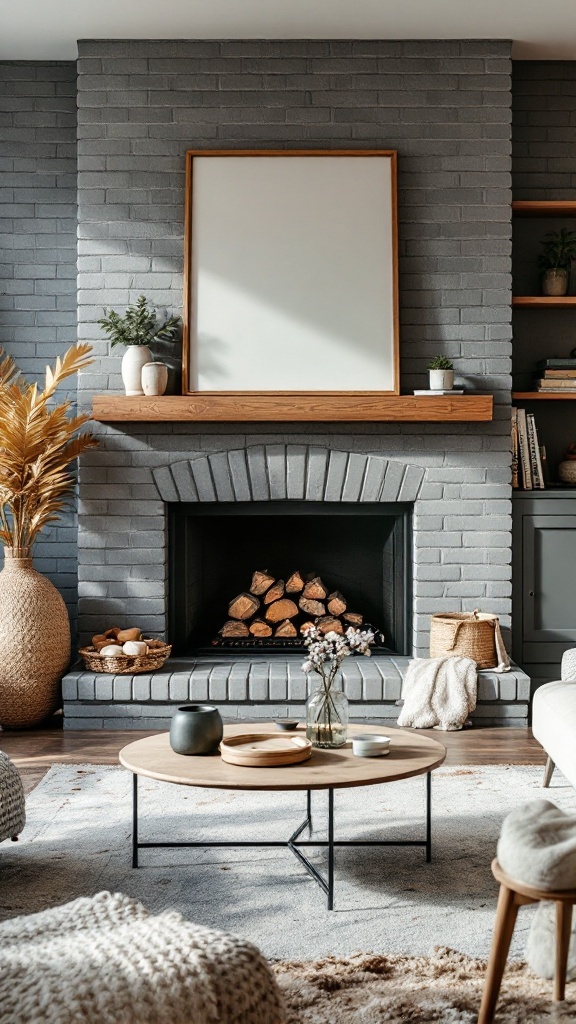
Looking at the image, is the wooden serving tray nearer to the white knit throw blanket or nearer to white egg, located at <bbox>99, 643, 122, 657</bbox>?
the white knit throw blanket

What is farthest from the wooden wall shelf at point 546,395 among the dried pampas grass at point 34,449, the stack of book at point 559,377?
the dried pampas grass at point 34,449

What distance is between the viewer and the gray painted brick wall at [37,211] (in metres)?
4.39

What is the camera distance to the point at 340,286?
416cm

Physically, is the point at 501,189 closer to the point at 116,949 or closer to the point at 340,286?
the point at 340,286

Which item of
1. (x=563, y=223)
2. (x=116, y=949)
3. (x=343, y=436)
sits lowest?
(x=116, y=949)

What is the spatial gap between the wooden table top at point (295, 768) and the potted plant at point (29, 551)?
156 cm

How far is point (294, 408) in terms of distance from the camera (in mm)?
4059

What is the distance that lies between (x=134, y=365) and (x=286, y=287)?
2.41 feet

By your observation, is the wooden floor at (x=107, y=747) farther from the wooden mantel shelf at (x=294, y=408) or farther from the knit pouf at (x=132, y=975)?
the knit pouf at (x=132, y=975)

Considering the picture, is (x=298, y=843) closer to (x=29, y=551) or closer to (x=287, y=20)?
(x=29, y=551)

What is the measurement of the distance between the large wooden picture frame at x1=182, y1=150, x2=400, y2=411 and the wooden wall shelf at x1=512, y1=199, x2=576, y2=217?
0.61m

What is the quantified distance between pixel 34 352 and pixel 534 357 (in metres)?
2.32

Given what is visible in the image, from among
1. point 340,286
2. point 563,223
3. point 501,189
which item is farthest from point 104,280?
point 563,223

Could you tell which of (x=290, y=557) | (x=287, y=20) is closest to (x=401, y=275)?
(x=287, y=20)
